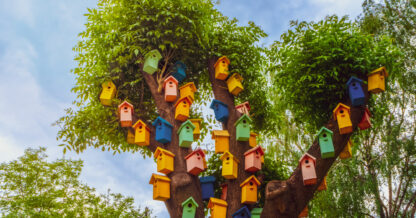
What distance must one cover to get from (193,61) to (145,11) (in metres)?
1.11

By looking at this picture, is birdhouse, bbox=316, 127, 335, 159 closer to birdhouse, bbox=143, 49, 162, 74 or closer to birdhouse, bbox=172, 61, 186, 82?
birdhouse, bbox=172, 61, 186, 82

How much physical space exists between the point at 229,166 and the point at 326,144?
1.24 m

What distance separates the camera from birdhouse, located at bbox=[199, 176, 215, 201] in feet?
15.8

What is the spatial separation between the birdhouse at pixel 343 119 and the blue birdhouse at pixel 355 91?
156mm

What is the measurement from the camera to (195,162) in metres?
4.47

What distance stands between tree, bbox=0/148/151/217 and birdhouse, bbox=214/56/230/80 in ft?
8.50

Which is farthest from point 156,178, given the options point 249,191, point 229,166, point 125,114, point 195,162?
point 249,191

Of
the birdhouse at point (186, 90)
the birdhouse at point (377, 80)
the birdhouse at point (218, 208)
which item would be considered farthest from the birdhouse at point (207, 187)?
the birdhouse at point (377, 80)

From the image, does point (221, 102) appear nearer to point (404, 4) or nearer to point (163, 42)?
point (163, 42)

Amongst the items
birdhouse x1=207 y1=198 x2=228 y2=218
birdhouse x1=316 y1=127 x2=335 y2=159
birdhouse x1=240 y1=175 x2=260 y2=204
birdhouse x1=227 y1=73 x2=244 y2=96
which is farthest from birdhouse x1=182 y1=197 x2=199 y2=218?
birdhouse x1=227 y1=73 x2=244 y2=96

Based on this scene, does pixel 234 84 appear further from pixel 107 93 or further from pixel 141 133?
pixel 107 93

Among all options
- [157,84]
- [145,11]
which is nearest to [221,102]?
[157,84]

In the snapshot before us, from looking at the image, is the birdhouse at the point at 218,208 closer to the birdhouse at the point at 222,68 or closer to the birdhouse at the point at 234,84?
the birdhouse at the point at 234,84

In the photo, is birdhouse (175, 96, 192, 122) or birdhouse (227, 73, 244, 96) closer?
birdhouse (175, 96, 192, 122)
